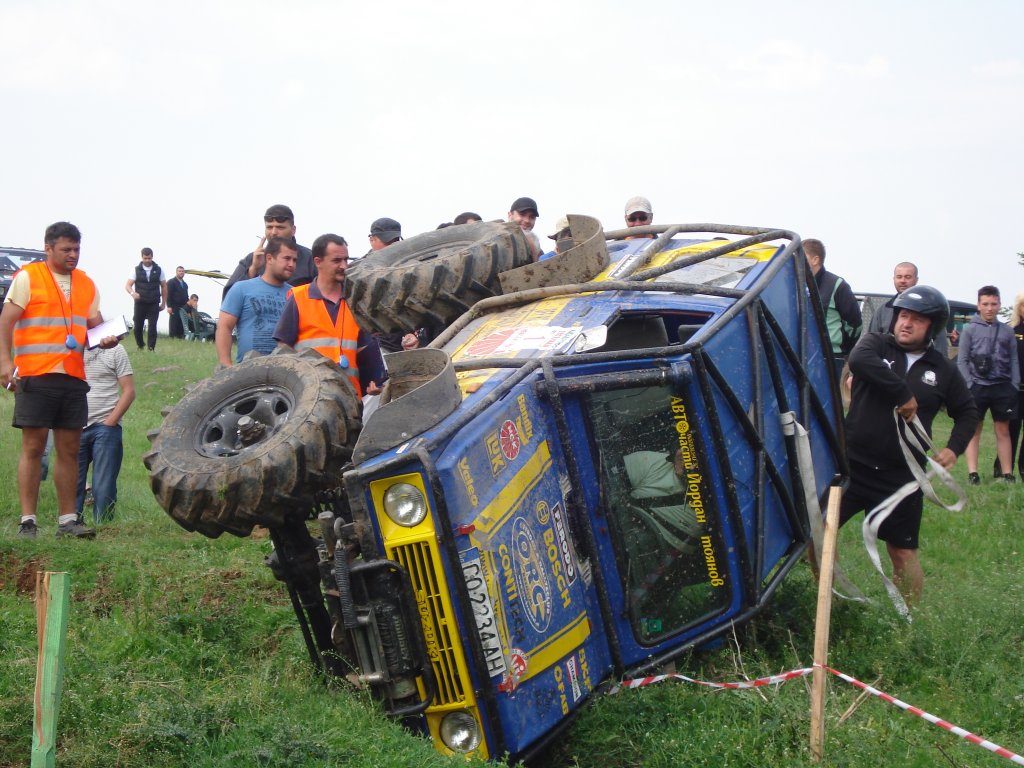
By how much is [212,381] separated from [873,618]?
358cm

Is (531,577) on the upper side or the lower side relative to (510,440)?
lower

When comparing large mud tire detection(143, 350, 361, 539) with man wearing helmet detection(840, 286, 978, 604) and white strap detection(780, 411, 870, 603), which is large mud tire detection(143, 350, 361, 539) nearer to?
white strap detection(780, 411, 870, 603)

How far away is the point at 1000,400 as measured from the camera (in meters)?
11.1

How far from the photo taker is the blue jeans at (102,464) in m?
8.34

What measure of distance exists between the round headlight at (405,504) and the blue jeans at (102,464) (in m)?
4.48

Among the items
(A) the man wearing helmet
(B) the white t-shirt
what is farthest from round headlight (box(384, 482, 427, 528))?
(B) the white t-shirt

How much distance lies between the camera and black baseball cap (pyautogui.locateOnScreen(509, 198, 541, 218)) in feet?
31.6

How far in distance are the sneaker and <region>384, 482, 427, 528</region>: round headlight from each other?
142 inches

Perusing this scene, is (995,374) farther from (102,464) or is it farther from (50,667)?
(50,667)

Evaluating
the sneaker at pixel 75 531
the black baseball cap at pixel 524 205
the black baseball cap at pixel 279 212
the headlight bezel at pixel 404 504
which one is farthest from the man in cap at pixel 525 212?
the headlight bezel at pixel 404 504

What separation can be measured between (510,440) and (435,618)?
0.77m

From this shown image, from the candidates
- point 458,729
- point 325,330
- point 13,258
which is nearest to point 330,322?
point 325,330

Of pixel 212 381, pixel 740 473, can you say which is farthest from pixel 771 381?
pixel 212 381

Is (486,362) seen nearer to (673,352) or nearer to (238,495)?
(673,352)
